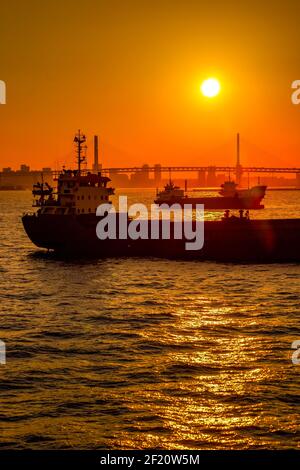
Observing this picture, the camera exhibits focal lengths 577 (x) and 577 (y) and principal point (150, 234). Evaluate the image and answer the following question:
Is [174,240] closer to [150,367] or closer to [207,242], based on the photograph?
[207,242]

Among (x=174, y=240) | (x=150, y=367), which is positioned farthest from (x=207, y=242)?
(x=150, y=367)

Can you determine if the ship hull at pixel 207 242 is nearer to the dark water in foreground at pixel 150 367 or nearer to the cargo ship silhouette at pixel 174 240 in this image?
the cargo ship silhouette at pixel 174 240

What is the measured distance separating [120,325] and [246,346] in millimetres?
7703

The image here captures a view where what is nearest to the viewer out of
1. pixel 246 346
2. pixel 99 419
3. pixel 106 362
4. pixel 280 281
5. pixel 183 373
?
pixel 99 419

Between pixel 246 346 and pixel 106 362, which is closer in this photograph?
pixel 106 362

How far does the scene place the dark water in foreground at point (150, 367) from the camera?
17.0 m

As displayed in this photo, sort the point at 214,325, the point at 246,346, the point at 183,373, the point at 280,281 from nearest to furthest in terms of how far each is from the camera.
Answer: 1. the point at 183,373
2. the point at 246,346
3. the point at 214,325
4. the point at 280,281

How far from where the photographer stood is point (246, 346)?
2595 cm

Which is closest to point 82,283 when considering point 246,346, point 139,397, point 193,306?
point 193,306

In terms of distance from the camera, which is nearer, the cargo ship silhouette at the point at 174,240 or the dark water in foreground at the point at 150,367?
the dark water in foreground at the point at 150,367

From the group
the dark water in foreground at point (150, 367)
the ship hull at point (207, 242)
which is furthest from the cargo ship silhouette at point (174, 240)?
the dark water in foreground at point (150, 367)

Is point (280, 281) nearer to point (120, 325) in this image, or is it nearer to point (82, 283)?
point (82, 283)

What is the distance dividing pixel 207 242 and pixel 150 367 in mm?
41988

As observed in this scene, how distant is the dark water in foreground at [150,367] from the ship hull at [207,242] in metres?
19.1
